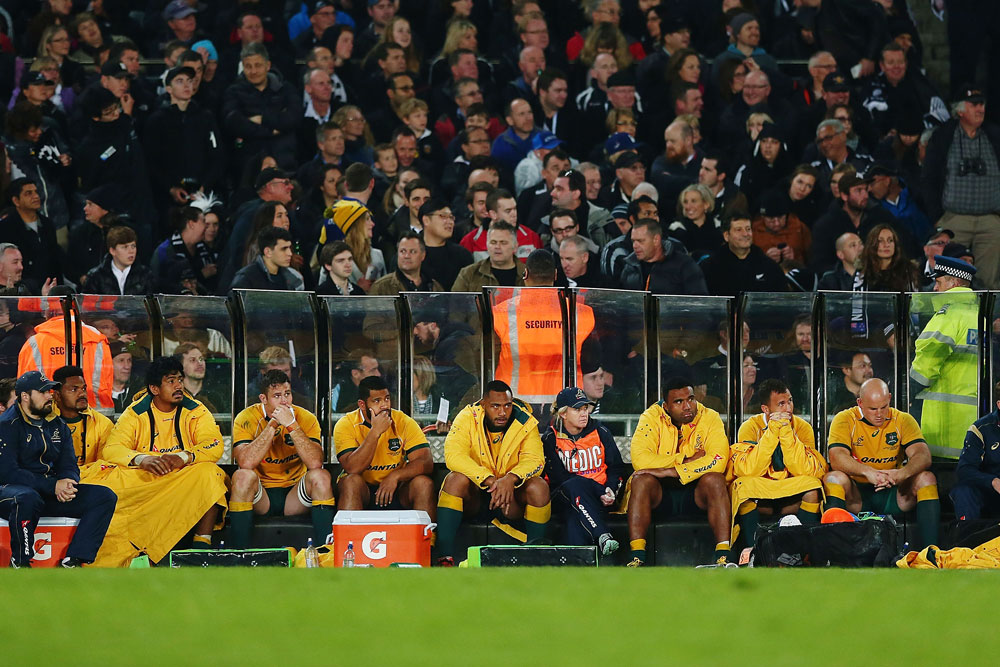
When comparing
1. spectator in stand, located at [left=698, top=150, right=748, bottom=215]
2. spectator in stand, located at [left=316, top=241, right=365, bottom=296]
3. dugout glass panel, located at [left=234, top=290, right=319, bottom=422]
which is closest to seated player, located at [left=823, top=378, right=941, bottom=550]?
spectator in stand, located at [left=698, top=150, right=748, bottom=215]

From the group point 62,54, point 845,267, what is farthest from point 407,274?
point 62,54

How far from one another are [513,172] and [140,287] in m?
3.55

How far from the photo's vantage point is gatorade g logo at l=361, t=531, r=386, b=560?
9602 mm

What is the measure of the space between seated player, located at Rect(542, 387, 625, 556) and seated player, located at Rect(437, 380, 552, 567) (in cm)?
17

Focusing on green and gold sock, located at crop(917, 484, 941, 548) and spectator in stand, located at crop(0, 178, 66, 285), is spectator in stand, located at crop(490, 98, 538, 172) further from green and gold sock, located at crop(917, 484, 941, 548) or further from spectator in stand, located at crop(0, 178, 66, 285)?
green and gold sock, located at crop(917, 484, 941, 548)

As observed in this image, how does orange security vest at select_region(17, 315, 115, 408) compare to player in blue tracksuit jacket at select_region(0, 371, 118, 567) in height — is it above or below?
above

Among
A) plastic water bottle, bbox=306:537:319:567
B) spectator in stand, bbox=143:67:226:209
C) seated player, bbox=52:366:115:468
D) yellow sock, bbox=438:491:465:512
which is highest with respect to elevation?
spectator in stand, bbox=143:67:226:209

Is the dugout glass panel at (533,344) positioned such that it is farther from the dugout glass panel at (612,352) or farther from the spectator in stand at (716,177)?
the spectator in stand at (716,177)

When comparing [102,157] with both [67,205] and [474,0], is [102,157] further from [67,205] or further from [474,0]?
[474,0]

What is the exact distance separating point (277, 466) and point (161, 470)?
0.78 meters

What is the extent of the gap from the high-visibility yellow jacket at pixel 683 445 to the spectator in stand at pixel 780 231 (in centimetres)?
302

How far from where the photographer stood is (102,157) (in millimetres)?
13562

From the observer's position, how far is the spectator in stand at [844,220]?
43.2 feet

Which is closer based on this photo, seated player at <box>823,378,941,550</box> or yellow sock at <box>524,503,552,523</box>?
yellow sock at <box>524,503,552,523</box>
